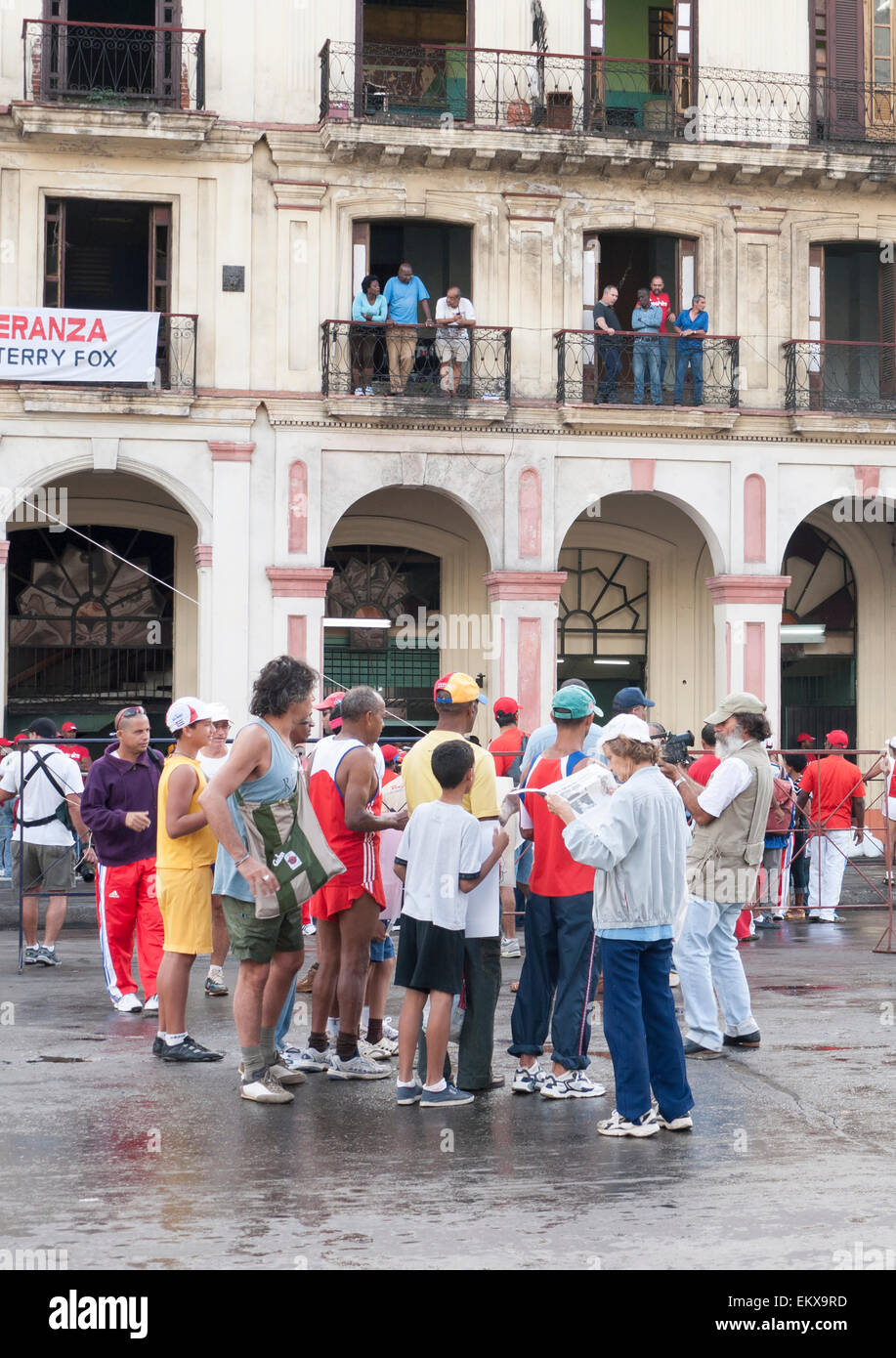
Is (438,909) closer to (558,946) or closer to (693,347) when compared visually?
(558,946)

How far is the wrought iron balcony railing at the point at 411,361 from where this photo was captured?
2094 cm

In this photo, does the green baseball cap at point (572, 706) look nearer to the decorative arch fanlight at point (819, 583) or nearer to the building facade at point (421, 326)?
the building facade at point (421, 326)

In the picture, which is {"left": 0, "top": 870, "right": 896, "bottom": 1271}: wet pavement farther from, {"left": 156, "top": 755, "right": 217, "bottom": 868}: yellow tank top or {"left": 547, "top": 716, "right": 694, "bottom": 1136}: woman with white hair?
{"left": 156, "top": 755, "right": 217, "bottom": 868}: yellow tank top

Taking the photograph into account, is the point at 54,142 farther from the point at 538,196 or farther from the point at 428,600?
the point at 428,600

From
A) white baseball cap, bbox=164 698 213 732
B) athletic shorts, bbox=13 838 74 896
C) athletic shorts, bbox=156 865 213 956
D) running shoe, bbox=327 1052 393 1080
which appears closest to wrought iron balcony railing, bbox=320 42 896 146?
athletic shorts, bbox=13 838 74 896

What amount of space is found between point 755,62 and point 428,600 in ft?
27.4

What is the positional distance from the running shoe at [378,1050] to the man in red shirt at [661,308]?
14.4 metres

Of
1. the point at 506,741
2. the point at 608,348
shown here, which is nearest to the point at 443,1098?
the point at 506,741

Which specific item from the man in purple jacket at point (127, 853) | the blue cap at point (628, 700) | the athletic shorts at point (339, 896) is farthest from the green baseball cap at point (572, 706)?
the man in purple jacket at point (127, 853)

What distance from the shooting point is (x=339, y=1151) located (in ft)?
22.1

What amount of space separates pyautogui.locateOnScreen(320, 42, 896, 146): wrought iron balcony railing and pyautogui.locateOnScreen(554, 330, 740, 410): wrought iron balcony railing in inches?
101

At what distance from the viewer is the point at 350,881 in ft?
26.7

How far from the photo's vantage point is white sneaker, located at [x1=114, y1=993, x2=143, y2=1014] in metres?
10.2
